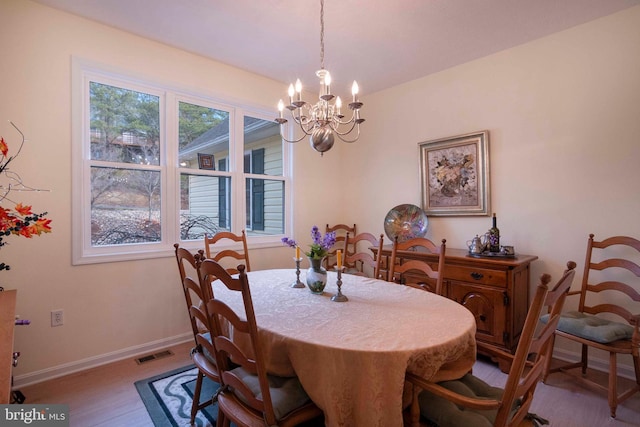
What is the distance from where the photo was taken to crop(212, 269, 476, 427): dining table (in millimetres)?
1131

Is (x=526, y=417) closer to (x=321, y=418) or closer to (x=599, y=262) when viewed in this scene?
(x=321, y=418)

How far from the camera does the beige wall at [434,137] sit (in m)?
2.29

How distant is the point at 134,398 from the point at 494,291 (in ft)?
9.01

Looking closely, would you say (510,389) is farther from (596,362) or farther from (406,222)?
(406,222)

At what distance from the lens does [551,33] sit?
2674mm

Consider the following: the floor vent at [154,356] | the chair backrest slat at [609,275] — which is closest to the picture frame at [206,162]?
the floor vent at [154,356]

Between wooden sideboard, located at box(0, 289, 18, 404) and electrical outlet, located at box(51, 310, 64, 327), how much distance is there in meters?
0.59

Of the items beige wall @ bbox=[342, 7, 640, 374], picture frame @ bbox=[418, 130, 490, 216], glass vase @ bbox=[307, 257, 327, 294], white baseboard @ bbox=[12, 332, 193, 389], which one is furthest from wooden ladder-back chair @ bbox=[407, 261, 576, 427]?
white baseboard @ bbox=[12, 332, 193, 389]

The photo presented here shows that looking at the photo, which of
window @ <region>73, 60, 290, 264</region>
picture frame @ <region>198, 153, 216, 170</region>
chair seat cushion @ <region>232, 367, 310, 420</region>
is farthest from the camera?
picture frame @ <region>198, 153, 216, 170</region>

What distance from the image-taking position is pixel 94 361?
2.52 meters

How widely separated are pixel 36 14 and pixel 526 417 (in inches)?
150

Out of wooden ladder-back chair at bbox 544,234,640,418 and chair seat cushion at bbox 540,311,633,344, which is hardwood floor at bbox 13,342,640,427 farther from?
chair seat cushion at bbox 540,311,633,344

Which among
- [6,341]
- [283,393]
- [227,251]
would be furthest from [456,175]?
[6,341]

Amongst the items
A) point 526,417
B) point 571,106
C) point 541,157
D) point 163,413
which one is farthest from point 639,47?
point 163,413
